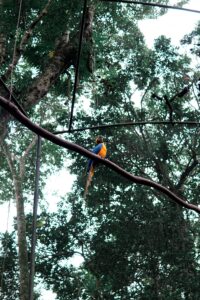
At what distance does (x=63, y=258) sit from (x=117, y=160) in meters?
2.38

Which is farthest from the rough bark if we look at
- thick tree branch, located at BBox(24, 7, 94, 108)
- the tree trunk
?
thick tree branch, located at BBox(24, 7, 94, 108)

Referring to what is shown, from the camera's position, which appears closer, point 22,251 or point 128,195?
point 22,251

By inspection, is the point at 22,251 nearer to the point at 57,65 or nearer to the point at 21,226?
the point at 21,226

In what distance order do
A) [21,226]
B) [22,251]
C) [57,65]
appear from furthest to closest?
[21,226] < [22,251] < [57,65]

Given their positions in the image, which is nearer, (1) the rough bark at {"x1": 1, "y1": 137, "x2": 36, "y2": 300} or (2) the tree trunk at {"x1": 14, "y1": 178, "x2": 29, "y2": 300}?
(2) the tree trunk at {"x1": 14, "y1": 178, "x2": 29, "y2": 300}

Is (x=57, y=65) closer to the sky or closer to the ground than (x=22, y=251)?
closer to the sky

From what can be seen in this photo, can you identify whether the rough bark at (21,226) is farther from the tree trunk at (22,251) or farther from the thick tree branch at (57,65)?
the thick tree branch at (57,65)

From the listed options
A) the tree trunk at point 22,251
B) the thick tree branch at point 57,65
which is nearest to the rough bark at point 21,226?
the tree trunk at point 22,251

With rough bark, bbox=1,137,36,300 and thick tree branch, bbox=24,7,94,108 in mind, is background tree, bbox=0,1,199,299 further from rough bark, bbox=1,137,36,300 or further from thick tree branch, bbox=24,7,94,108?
thick tree branch, bbox=24,7,94,108

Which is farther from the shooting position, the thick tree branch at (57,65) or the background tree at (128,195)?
the background tree at (128,195)

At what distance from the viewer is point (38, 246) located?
9344mm

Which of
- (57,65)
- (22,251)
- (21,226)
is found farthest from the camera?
(21,226)

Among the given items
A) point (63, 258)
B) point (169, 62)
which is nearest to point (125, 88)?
point (169, 62)

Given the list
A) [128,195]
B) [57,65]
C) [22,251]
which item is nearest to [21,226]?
[22,251]
